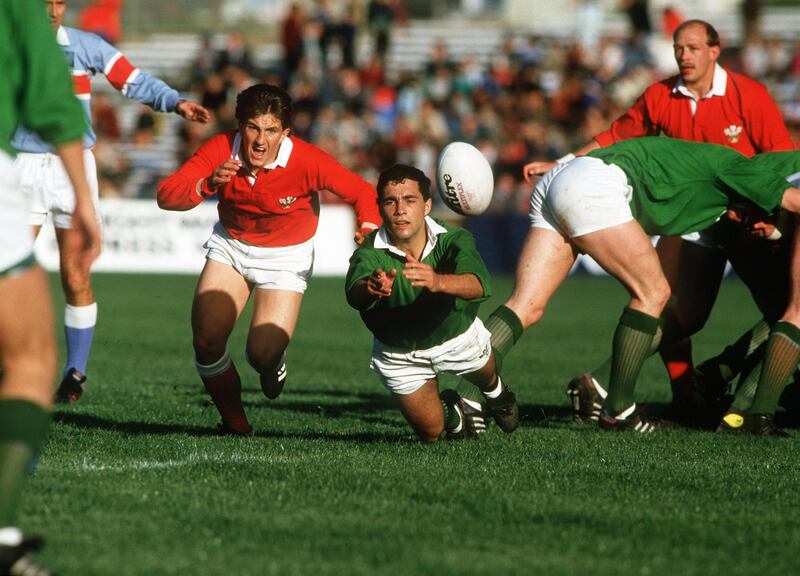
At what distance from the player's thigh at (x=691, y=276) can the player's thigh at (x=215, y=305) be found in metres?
2.59

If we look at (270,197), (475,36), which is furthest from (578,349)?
(475,36)

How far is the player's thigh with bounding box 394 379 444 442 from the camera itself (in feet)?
21.2

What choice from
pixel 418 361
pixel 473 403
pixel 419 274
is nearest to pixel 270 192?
pixel 418 361

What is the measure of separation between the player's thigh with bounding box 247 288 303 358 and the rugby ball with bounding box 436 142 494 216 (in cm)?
100

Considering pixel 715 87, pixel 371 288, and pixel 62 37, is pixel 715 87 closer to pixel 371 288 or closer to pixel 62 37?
pixel 371 288

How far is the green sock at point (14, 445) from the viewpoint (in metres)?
3.70

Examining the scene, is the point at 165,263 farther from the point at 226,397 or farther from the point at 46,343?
the point at 46,343

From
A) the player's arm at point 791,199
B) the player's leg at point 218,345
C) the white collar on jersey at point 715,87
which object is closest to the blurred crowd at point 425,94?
the white collar on jersey at point 715,87

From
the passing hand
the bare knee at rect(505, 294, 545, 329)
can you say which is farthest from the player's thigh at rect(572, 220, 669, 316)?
the passing hand

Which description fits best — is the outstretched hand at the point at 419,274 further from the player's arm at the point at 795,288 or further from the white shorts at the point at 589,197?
the player's arm at the point at 795,288

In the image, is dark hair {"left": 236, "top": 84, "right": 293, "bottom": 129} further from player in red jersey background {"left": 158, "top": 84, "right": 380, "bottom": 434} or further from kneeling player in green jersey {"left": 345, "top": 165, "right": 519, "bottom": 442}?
kneeling player in green jersey {"left": 345, "top": 165, "right": 519, "bottom": 442}

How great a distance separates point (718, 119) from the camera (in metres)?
Answer: 8.40

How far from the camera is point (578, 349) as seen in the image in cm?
1199

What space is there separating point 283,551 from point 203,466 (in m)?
1.56
